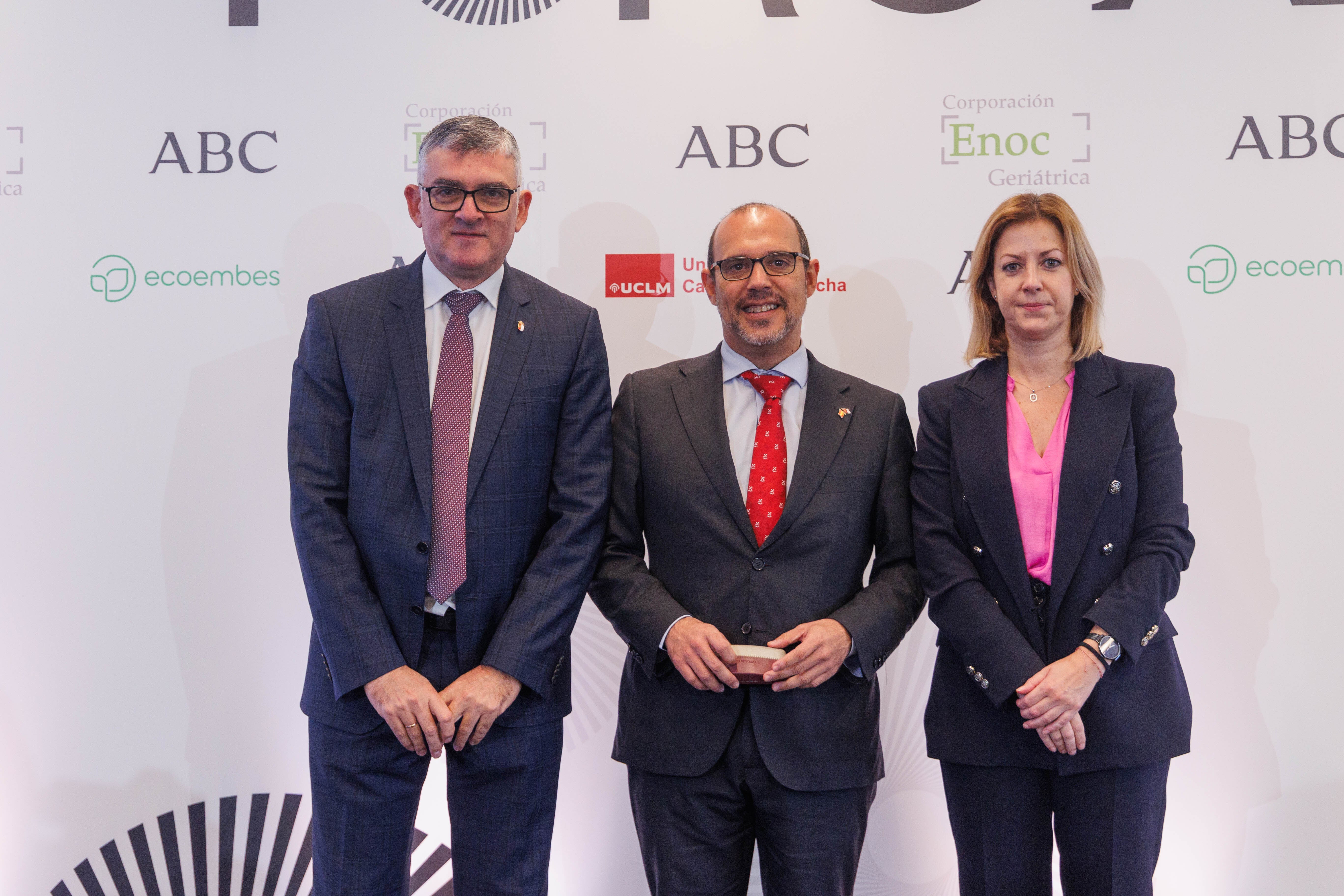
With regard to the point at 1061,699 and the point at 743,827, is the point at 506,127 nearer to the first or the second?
the point at 743,827

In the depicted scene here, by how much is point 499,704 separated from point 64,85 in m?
2.59

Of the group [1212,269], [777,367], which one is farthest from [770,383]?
[1212,269]

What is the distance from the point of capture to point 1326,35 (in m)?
3.02

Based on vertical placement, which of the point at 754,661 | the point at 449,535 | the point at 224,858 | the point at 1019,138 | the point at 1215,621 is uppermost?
the point at 1019,138

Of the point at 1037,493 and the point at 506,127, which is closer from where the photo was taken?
the point at 1037,493

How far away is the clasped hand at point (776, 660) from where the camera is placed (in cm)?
197

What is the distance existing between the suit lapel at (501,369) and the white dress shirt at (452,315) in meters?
0.02

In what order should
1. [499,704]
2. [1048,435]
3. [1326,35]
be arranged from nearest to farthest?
[499,704] → [1048,435] → [1326,35]

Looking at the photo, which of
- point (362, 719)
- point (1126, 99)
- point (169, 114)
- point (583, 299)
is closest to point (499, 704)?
point (362, 719)

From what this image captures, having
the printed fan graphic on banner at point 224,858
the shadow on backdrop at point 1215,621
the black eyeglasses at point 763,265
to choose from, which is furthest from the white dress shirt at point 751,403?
the printed fan graphic on banner at point 224,858

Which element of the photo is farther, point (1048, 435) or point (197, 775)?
point (197, 775)

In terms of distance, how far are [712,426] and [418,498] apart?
652 mm

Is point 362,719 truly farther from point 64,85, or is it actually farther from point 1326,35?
point 1326,35

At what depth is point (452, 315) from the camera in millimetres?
2166
